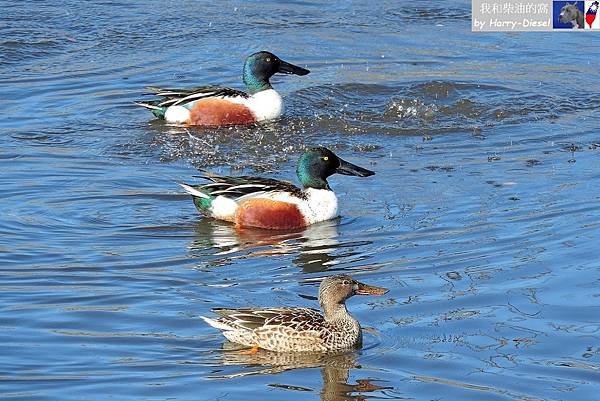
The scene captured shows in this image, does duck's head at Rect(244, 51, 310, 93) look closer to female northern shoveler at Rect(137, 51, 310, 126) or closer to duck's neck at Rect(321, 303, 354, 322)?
female northern shoveler at Rect(137, 51, 310, 126)

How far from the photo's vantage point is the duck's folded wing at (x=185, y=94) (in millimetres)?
13875

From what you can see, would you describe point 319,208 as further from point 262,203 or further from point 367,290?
point 367,290

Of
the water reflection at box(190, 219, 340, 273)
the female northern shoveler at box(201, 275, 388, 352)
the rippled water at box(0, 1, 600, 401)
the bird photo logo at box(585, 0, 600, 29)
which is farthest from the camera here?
the bird photo logo at box(585, 0, 600, 29)

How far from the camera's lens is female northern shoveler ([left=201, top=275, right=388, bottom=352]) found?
7727mm

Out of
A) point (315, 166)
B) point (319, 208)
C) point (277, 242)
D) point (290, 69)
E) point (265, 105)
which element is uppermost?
point (290, 69)

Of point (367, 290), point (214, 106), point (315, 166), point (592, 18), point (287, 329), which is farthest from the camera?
point (592, 18)

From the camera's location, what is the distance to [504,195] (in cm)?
1100

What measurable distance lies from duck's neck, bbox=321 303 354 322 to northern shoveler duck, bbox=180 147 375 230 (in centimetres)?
277

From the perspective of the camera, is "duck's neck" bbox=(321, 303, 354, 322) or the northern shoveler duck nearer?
"duck's neck" bbox=(321, 303, 354, 322)

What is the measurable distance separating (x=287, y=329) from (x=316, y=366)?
267 mm

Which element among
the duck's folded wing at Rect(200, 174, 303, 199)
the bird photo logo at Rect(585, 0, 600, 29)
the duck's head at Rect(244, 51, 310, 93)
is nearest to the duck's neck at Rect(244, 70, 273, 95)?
the duck's head at Rect(244, 51, 310, 93)

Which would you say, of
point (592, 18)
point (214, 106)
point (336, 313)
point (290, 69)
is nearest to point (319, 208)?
point (336, 313)

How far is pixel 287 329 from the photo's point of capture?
7.77 meters

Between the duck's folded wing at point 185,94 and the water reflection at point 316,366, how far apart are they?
20.8 feet
